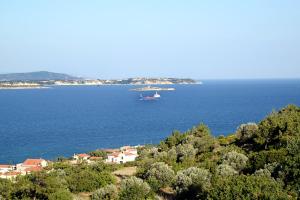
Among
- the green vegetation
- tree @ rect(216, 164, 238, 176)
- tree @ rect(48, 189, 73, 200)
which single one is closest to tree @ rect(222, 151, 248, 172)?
the green vegetation

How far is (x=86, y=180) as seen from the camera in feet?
80.1

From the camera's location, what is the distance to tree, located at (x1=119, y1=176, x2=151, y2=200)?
802 inches

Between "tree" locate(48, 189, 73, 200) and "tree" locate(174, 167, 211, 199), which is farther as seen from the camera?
"tree" locate(174, 167, 211, 199)

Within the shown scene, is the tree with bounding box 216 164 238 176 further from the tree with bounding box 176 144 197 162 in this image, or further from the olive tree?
the tree with bounding box 176 144 197 162

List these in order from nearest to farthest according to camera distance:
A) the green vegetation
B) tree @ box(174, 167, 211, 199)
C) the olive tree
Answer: the green vegetation → tree @ box(174, 167, 211, 199) → the olive tree

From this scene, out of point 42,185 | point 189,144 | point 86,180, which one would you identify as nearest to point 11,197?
point 42,185

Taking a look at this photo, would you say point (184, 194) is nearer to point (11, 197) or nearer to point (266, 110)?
point (11, 197)

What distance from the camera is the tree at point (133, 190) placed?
66.8 feet

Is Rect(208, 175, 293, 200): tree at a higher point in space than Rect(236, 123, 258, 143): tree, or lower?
higher

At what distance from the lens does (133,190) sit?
20844 mm

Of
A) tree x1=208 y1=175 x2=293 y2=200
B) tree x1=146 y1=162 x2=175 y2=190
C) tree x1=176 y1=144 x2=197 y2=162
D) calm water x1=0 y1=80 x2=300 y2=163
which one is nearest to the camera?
tree x1=208 y1=175 x2=293 y2=200

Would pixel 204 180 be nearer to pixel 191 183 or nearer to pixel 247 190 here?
pixel 191 183

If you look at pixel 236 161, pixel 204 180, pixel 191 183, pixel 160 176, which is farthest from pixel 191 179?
pixel 236 161

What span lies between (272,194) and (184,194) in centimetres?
655
